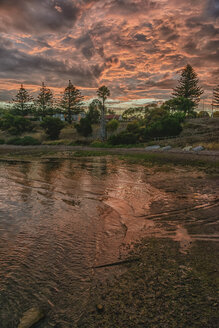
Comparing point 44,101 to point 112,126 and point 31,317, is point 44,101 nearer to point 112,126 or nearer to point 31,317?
point 112,126

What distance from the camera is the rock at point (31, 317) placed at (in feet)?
7.32

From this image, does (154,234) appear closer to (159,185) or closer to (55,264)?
(55,264)

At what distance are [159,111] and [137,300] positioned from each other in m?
52.2

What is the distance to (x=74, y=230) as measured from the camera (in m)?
4.70

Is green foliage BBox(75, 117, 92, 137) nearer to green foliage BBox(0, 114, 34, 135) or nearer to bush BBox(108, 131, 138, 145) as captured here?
bush BBox(108, 131, 138, 145)

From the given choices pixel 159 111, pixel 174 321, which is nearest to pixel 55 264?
pixel 174 321

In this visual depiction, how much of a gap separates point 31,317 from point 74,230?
2.39 meters

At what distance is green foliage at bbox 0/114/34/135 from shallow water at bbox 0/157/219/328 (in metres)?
44.3

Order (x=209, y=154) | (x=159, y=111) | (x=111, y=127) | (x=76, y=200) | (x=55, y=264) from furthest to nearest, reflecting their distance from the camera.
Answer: (x=159, y=111)
(x=111, y=127)
(x=209, y=154)
(x=76, y=200)
(x=55, y=264)

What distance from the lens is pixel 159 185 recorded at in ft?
29.7

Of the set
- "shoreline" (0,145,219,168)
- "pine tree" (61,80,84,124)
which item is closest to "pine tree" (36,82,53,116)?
→ "pine tree" (61,80,84,124)

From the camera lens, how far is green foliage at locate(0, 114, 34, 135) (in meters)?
48.3

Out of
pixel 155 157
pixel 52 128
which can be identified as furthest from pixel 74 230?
pixel 52 128

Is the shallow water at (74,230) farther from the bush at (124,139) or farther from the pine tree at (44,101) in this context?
the pine tree at (44,101)
